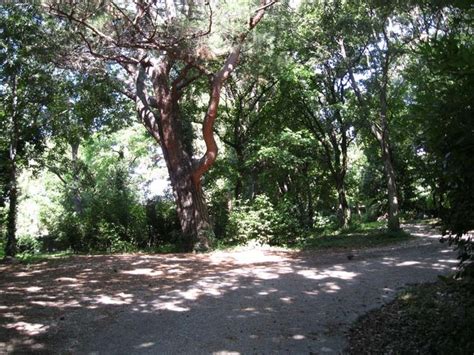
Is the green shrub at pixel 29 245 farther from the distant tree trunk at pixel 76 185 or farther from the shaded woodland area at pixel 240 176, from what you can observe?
the distant tree trunk at pixel 76 185

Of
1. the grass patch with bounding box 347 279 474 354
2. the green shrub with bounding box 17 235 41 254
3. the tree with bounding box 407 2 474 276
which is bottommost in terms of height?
the grass patch with bounding box 347 279 474 354

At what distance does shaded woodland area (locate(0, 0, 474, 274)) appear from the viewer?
35.7 ft

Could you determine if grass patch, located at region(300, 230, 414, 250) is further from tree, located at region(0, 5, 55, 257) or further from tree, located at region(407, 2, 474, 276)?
tree, located at region(407, 2, 474, 276)

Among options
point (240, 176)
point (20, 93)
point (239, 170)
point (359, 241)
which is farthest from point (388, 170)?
point (20, 93)

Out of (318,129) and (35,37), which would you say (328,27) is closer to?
(318,129)

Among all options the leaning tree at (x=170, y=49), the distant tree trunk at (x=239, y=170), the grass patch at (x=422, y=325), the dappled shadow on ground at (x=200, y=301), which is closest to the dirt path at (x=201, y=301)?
the dappled shadow on ground at (x=200, y=301)

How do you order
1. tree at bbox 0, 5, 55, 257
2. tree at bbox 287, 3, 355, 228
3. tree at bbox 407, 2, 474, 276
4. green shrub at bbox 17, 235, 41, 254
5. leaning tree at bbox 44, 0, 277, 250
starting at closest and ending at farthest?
tree at bbox 407, 2, 474, 276 → leaning tree at bbox 44, 0, 277, 250 → tree at bbox 0, 5, 55, 257 → tree at bbox 287, 3, 355, 228 → green shrub at bbox 17, 235, 41, 254

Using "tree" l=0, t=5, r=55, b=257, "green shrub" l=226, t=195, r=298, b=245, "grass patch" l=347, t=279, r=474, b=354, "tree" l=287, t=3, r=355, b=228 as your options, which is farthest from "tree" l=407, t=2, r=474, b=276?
"tree" l=287, t=3, r=355, b=228

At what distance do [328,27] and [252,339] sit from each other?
47.1 feet

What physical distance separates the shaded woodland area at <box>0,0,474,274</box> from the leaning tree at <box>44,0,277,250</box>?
0.14 feet

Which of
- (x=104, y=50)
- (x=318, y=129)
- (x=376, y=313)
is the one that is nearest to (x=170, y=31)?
(x=104, y=50)

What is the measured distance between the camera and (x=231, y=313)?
5.88m

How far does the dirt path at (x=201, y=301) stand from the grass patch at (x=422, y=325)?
10.5 inches

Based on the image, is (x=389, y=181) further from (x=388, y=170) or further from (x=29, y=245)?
(x=29, y=245)
